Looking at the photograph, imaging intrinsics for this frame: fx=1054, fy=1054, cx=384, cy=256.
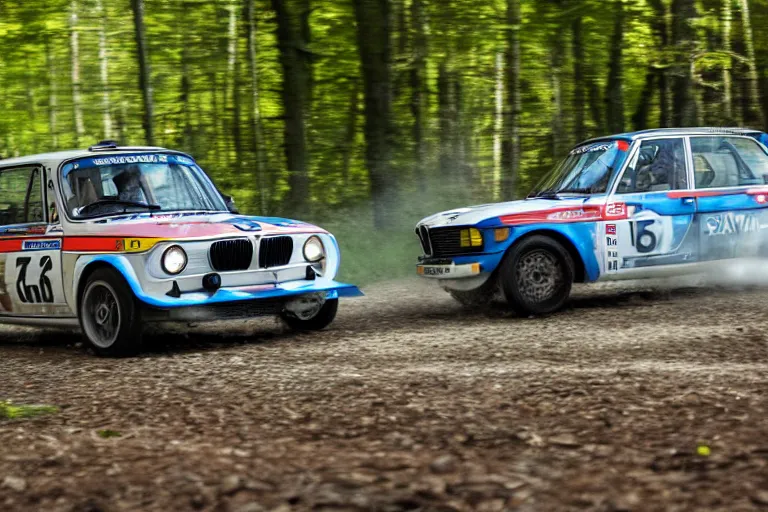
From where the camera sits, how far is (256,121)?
841 inches

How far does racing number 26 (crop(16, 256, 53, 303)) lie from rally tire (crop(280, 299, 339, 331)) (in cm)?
222

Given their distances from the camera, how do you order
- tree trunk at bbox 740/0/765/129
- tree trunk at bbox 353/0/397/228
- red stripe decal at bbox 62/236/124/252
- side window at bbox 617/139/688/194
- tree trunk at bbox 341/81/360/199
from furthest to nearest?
tree trunk at bbox 341/81/360/199, tree trunk at bbox 740/0/765/129, tree trunk at bbox 353/0/397/228, side window at bbox 617/139/688/194, red stripe decal at bbox 62/236/124/252

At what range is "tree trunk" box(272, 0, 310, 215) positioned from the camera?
720 inches

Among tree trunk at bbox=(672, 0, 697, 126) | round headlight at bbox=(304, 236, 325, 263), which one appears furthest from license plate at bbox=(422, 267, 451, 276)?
tree trunk at bbox=(672, 0, 697, 126)

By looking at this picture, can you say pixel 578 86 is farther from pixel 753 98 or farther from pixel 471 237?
pixel 471 237

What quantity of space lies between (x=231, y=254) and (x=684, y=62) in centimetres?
1048

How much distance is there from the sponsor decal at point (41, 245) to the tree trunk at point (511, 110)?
1177 cm

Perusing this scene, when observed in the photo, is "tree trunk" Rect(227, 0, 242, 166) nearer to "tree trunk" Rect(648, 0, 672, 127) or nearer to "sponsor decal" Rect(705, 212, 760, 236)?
"tree trunk" Rect(648, 0, 672, 127)

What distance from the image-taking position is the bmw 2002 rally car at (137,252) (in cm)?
898

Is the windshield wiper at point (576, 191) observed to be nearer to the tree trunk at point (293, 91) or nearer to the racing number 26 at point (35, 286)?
the racing number 26 at point (35, 286)

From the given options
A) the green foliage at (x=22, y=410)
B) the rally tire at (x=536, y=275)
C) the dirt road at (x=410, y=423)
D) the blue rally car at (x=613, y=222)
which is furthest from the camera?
the blue rally car at (x=613, y=222)

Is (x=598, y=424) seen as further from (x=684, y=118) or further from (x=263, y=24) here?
(x=263, y=24)

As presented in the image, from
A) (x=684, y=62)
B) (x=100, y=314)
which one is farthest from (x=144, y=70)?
(x=100, y=314)

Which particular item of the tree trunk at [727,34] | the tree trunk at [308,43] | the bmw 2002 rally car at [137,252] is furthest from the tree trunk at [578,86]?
the bmw 2002 rally car at [137,252]
